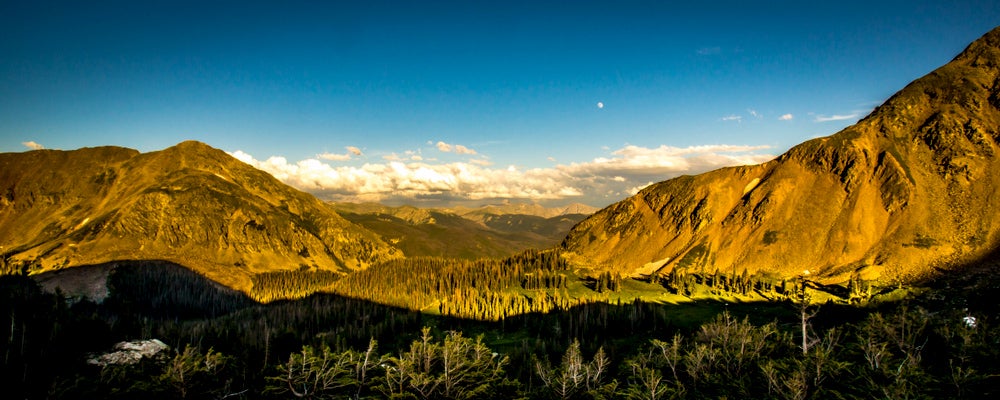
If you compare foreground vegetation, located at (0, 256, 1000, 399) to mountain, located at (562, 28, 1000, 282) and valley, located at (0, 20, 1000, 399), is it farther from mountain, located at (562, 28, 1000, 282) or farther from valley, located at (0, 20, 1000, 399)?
mountain, located at (562, 28, 1000, 282)

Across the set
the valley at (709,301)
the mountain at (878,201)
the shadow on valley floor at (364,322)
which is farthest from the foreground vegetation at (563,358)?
the mountain at (878,201)

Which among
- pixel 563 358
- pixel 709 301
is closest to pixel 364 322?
pixel 563 358

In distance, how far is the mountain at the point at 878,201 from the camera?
135125 mm

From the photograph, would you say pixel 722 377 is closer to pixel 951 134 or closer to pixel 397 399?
pixel 397 399

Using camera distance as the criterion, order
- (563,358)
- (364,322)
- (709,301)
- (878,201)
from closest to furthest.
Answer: (563,358) → (364,322) → (709,301) → (878,201)

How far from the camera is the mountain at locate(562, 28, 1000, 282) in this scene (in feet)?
443

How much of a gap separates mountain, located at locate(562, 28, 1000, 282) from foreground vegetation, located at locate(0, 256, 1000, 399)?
3118 centimetres

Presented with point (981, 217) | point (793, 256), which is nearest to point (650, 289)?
point (793, 256)

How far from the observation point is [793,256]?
155500 millimetres

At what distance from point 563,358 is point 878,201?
531 feet

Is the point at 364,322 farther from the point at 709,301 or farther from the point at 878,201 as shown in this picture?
the point at 878,201

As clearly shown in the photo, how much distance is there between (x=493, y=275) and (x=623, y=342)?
7930 cm

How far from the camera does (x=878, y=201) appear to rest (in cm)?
15538

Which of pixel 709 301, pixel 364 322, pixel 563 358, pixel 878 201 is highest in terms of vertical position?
pixel 878 201
